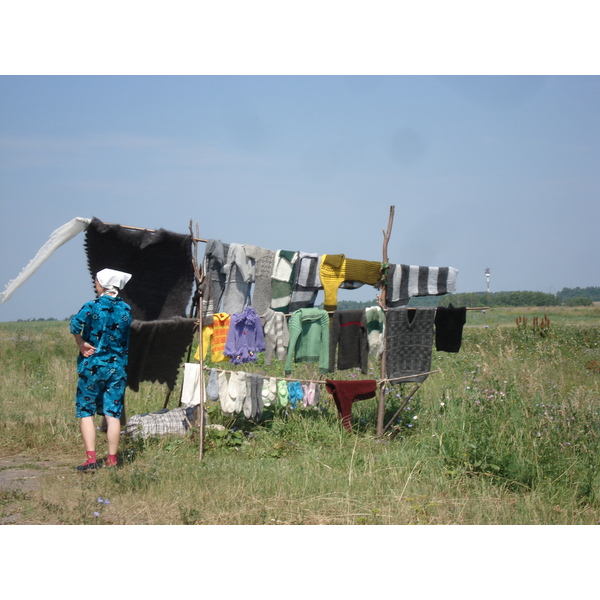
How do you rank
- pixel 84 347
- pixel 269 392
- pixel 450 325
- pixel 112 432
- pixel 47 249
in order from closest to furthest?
pixel 47 249, pixel 84 347, pixel 112 432, pixel 269 392, pixel 450 325

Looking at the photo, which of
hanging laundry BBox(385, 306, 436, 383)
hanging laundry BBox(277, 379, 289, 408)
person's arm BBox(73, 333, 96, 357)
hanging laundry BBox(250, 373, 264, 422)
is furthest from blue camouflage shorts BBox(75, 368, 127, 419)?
hanging laundry BBox(385, 306, 436, 383)

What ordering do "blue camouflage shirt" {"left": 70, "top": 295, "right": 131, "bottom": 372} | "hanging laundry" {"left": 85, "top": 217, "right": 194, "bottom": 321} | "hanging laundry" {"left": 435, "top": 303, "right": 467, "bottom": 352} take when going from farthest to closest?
"hanging laundry" {"left": 435, "top": 303, "right": 467, "bottom": 352}
"hanging laundry" {"left": 85, "top": 217, "right": 194, "bottom": 321}
"blue camouflage shirt" {"left": 70, "top": 295, "right": 131, "bottom": 372}

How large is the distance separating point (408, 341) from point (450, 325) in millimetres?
593

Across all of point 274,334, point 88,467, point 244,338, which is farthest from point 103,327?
point 274,334

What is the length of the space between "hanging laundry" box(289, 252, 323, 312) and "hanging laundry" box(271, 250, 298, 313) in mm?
63

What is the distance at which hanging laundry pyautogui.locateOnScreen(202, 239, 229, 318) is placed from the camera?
22.0 ft

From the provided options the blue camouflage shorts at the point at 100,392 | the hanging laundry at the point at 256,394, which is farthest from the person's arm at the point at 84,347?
the hanging laundry at the point at 256,394

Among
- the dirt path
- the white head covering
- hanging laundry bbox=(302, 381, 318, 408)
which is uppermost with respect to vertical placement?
the white head covering

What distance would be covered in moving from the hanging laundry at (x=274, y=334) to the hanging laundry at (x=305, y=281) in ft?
0.88

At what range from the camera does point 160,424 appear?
6961mm

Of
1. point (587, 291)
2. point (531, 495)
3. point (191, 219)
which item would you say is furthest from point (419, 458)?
point (587, 291)

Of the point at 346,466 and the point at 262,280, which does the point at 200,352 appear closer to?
the point at 262,280

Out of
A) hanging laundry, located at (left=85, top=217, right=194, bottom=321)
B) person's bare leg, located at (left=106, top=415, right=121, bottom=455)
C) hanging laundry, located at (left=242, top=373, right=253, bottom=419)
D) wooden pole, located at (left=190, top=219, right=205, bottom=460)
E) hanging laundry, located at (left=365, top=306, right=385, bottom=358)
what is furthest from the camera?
hanging laundry, located at (left=365, top=306, right=385, bottom=358)

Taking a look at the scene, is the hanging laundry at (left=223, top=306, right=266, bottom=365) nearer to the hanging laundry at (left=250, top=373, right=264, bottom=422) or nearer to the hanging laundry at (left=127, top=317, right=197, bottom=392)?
the hanging laundry at (left=250, top=373, right=264, bottom=422)
